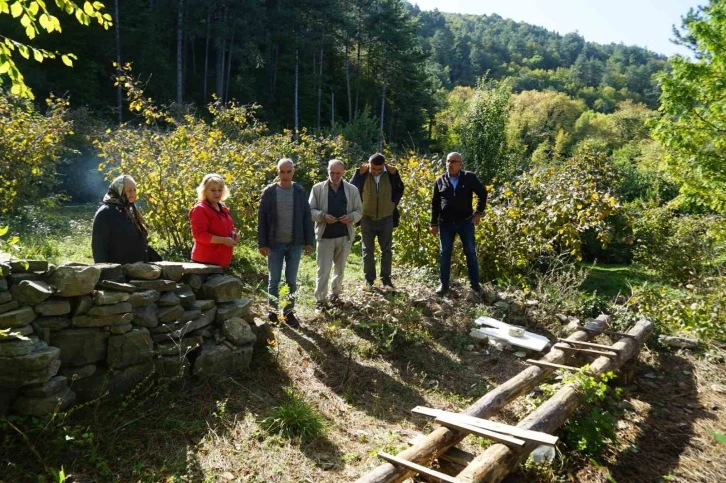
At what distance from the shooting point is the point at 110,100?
25.8 metres

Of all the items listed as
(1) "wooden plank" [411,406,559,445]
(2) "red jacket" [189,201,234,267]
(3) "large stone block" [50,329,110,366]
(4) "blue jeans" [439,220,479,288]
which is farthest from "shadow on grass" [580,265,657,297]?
(3) "large stone block" [50,329,110,366]

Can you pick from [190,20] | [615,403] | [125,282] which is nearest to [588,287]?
[615,403]

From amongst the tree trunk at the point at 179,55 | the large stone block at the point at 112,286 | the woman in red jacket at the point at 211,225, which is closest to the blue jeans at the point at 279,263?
the woman in red jacket at the point at 211,225

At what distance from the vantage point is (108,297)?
349cm

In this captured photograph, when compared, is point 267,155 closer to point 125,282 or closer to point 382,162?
point 382,162

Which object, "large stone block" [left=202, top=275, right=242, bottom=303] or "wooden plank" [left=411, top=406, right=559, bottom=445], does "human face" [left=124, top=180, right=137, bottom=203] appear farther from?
"wooden plank" [left=411, top=406, right=559, bottom=445]

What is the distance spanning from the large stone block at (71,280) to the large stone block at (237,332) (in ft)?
4.06

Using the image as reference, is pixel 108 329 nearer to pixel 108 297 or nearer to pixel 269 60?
pixel 108 297

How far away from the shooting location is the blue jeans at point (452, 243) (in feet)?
20.8

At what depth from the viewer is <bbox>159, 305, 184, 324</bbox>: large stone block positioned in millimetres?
3895

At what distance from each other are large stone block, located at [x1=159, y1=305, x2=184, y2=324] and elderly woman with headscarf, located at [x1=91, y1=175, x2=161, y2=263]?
79 centimetres

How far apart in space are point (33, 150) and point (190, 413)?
7.65 metres

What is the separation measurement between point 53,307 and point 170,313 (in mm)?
838

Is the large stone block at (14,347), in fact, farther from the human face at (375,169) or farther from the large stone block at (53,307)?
the human face at (375,169)
